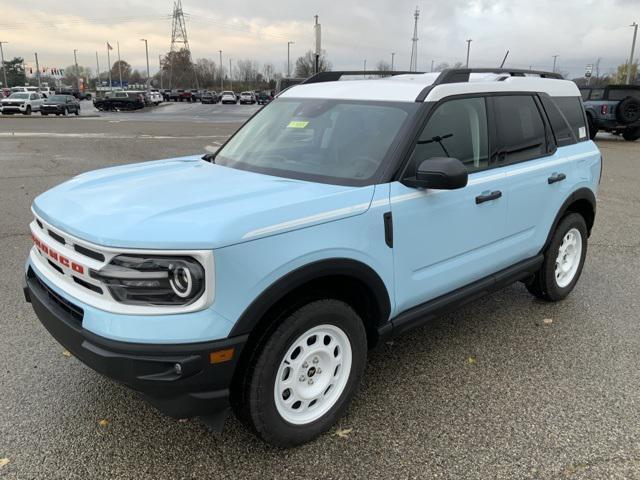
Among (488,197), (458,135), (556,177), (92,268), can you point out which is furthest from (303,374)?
(556,177)

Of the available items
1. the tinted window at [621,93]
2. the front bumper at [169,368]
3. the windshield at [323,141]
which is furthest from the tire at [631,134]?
the front bumper at [169,368]

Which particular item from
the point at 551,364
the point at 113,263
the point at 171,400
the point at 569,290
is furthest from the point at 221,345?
the point at 569,290

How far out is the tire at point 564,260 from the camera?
14.5ft

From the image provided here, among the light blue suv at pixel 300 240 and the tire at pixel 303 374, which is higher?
the light blue suv at pixel 300 240

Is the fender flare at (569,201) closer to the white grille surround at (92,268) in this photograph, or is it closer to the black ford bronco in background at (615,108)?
the white grille surround at (92,268)

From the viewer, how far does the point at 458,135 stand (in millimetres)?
3432

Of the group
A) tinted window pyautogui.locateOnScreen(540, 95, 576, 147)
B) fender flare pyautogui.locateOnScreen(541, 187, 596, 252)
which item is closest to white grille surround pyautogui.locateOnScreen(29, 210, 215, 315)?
fender flare pyautogui.locateOnScreen(541, 187, 596, 252)

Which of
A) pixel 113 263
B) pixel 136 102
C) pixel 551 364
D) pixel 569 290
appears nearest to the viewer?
pixel 113 263

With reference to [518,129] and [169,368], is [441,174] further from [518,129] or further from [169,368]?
[169,368]

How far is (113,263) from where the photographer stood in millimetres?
2262

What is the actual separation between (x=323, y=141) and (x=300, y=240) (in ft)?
3.59

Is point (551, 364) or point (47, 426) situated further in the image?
point (551, 364)

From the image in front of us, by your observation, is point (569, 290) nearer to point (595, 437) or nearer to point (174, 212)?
point (595, 437)

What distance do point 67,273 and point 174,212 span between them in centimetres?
62
